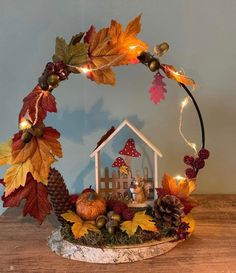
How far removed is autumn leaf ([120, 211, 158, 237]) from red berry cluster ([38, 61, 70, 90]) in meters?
0.31

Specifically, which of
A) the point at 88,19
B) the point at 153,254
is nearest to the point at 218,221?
the point at 153,254

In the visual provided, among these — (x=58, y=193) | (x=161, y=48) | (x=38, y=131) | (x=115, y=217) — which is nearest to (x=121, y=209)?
(x=115, y=217)

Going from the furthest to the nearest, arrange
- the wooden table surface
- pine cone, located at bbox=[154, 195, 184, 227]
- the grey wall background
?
1. the grey wall background
2. pine cone, located at bbox=[154, 195, 184, 227]
3. the wooden table surface

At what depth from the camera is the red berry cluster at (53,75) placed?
0.81 metres

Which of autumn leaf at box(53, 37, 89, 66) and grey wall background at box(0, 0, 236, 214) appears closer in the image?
autumn leaf at box(53, 37, 89, 66)

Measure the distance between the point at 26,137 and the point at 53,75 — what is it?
128 mm

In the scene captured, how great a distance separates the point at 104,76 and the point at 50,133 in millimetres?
156

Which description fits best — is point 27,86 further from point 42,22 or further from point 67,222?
point 67,222

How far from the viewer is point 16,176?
819mm

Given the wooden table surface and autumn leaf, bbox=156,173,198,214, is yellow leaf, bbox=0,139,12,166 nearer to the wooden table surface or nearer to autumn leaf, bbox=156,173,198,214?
the wooden table surface

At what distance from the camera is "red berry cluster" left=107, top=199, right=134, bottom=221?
0.87 meters

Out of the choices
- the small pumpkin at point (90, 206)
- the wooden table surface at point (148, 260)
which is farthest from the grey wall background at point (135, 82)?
the small pumpkin at point (90, 206)

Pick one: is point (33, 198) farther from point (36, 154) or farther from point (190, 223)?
point (190, 223)

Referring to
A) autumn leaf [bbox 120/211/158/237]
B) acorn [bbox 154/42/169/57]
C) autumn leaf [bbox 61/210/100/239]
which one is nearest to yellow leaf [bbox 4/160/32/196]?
autumn leaf [bbox 61/210/100/239]
